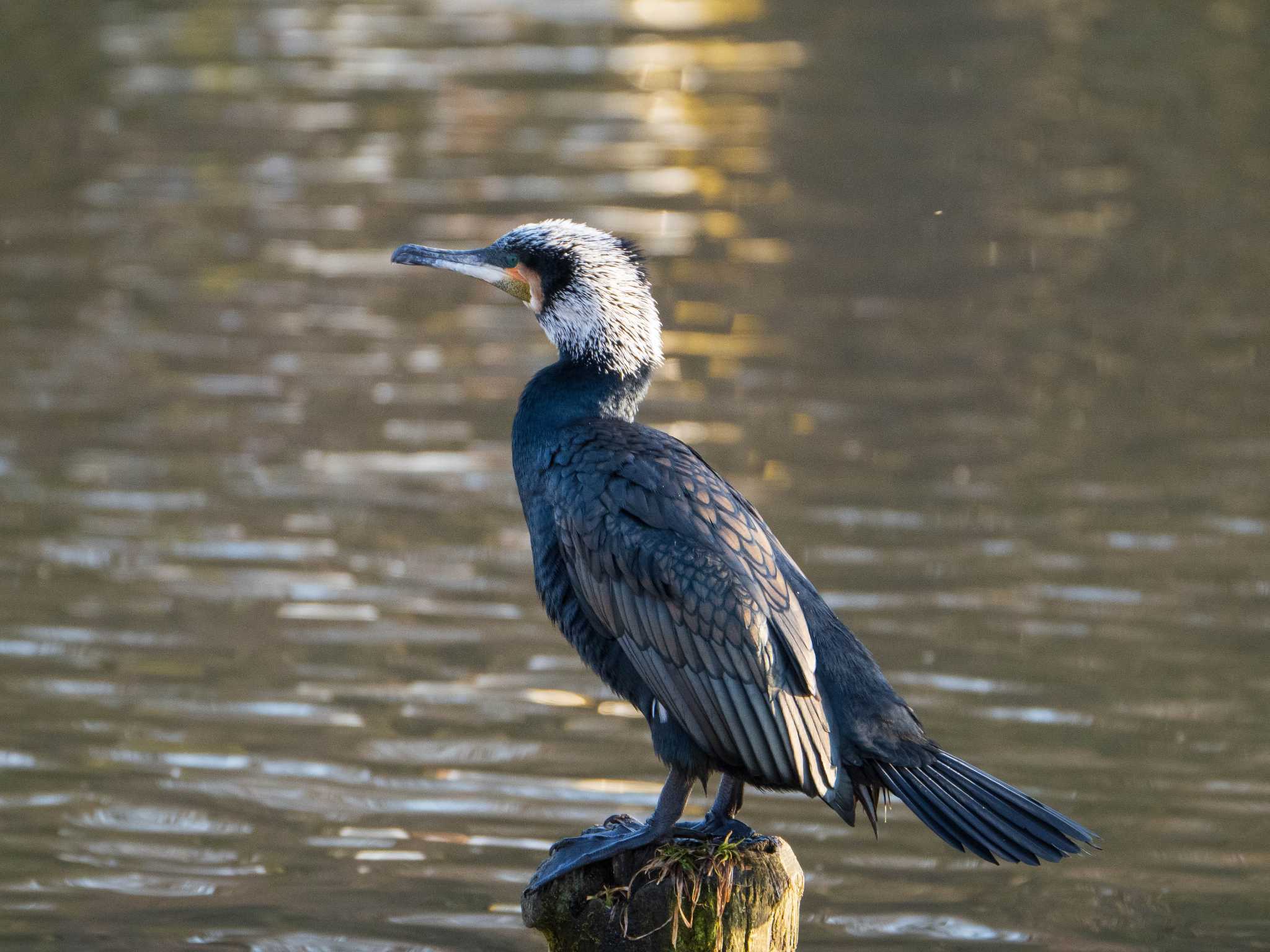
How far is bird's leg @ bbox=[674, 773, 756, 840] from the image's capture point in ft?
15.7

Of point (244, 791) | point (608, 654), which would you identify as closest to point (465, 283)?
Result: point (244, 791)

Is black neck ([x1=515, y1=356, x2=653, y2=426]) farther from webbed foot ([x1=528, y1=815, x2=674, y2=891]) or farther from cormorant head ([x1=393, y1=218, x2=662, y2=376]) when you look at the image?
webbed foot ([x1=528, y1=815, x2=674, y2=891])

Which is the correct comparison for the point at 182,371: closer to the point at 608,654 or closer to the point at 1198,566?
the point at 1198,566

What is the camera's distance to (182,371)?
12.1 metres

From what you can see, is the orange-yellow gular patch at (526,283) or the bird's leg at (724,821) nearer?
the bird's leg at (724,821)

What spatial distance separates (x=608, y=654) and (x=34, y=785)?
10.7 ft

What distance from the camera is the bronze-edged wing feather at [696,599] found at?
15.5 feet

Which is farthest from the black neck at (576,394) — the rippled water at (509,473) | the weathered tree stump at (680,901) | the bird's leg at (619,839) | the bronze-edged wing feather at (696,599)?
the rippled water at (509,473)

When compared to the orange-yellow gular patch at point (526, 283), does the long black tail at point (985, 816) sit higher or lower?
lower

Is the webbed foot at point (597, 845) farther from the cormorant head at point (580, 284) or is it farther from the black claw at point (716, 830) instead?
the cormorant head at point (580, 284)

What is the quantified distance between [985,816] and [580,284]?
184cm

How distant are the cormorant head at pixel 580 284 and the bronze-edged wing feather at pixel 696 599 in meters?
0.33

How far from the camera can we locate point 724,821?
4875 millimetres

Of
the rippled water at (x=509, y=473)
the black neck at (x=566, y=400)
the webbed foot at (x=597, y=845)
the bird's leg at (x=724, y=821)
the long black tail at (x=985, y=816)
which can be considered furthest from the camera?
the rippled water at (x=509, y=473)
